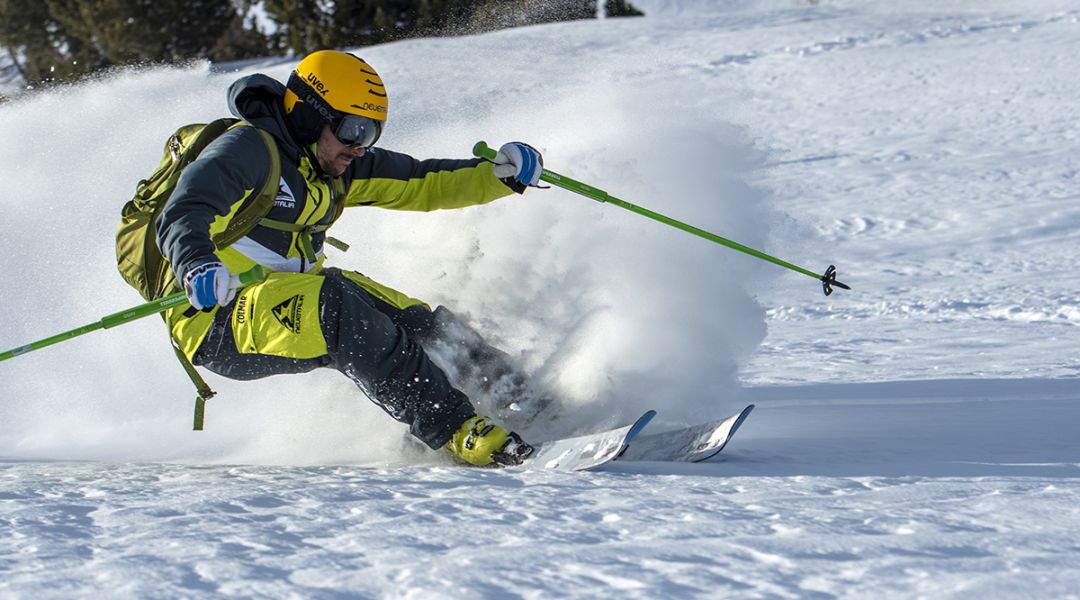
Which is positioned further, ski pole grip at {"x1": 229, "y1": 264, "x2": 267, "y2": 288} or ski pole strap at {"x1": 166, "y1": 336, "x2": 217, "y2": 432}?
ski pole strap at {"x1": 166, "y1": 336, "x2": 217, "y2": 432}

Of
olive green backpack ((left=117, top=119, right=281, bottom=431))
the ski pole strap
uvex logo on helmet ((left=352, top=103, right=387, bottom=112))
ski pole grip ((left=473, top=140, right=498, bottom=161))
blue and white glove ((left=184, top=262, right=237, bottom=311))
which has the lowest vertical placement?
the ski pole strap

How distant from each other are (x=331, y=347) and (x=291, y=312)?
0.55 ft

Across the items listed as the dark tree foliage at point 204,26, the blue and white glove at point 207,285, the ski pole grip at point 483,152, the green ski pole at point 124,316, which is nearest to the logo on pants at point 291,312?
the green ski pole at point 124,316

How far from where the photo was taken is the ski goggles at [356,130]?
3.87m

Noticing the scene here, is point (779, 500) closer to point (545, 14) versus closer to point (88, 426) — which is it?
A: point (88, 426)

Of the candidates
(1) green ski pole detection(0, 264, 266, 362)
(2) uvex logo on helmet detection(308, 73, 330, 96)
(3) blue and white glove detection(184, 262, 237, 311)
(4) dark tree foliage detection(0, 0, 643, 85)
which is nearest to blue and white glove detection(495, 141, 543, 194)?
(2) uvex logo on helmet detection(308, 73, 330, 96)

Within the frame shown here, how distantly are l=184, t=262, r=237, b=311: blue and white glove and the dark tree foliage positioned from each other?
1701cm

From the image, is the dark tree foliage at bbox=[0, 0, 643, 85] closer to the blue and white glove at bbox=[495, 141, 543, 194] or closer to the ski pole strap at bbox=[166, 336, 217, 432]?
the blue and white glove at bbox=[495, 141, 543, 194]

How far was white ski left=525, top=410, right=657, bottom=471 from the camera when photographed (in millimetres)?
3533

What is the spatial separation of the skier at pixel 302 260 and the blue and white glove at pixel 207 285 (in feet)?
0.18

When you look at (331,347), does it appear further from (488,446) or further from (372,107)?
(372,107)

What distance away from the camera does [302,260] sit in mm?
4102

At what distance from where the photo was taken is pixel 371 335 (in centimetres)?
370

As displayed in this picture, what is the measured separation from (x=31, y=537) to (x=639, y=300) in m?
2.63
